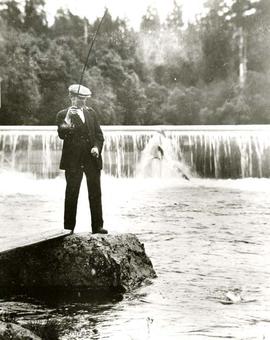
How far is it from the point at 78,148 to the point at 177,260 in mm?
2458

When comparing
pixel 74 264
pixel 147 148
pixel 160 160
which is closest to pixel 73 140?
pixel 74 264

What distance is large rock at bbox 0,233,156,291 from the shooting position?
7.23 m

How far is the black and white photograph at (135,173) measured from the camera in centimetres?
687

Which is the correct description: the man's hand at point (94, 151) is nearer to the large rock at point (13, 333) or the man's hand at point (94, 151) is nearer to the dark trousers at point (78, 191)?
the dark trousers at point (78, 191)

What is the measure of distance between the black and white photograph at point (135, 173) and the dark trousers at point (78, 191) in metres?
0.01

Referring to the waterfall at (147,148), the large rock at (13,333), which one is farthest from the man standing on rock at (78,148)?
the waterfall at (147,148)

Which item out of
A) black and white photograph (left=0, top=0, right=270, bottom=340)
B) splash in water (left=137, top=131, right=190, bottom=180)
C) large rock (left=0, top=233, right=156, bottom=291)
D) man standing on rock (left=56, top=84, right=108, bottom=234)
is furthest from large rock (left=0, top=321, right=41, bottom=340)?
splash in water (left=137, top=131, right=190, bottom=180)

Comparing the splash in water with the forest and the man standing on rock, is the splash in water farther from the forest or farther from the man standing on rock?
the man standing on rock

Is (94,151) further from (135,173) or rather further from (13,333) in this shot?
(135,173)

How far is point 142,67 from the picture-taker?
1572 inches

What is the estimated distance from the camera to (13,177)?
21.6 m

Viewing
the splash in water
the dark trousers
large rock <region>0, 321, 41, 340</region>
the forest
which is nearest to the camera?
large rock <region>0, 321, 41, 340</region>

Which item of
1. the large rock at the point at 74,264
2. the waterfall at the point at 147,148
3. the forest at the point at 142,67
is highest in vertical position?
the forest at the point at 142,67

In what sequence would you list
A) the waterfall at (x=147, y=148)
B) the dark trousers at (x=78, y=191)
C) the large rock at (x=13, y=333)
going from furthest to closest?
the waterfall at (x=147, y=148) < the dark trousers at (x=78, y=191) < the large rock at (x=13, y=333)
